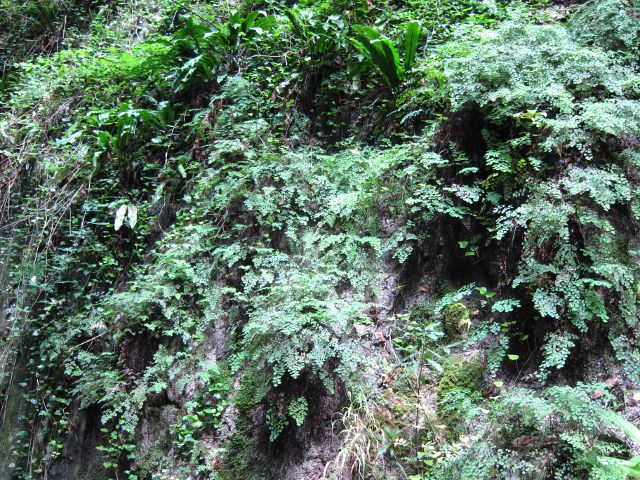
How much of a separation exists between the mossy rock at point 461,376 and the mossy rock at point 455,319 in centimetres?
24

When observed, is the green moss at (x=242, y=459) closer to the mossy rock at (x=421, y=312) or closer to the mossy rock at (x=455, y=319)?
the mossy rock at (x=421, y=312)

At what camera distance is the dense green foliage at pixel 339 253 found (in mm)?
2729

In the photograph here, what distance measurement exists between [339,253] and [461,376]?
51.1 inches

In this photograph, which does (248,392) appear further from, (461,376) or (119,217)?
(119,217)

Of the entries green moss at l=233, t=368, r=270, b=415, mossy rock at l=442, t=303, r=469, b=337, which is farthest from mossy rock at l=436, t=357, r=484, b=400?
green moss at l=233, t=368, r=270, b=415

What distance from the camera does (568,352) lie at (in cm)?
256

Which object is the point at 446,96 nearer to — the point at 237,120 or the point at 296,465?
the point at 237,120

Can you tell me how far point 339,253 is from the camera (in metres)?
3.62

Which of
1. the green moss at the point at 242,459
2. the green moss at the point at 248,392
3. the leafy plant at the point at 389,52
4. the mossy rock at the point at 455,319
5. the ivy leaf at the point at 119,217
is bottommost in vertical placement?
the green moss at the point at 242,459

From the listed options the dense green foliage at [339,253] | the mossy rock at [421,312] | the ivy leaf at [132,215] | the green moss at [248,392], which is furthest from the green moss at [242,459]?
the ivy leaf at [132,215]

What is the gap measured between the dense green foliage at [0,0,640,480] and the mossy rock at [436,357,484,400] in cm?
1

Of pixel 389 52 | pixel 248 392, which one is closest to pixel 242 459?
pixel 248 392

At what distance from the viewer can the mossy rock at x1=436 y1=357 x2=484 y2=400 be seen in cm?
297

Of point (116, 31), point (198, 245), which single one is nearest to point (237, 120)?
point (198, 245)
